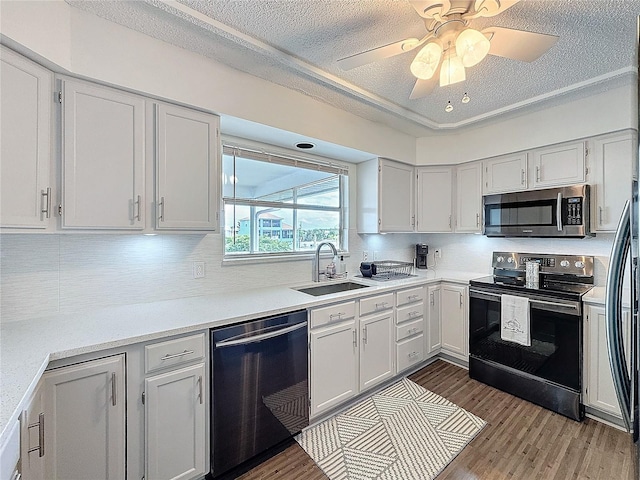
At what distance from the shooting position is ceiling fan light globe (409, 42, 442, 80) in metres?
1.41

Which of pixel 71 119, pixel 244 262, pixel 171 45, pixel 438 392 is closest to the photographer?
pixel 71 119

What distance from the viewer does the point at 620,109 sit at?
230cm

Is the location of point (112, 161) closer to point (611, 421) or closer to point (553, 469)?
point (553, 469)

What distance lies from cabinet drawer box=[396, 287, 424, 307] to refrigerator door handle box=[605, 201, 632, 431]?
1812mm

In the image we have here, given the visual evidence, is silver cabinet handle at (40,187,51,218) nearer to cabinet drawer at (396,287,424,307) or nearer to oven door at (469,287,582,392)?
cabinet drawer at (396,287,424,307)

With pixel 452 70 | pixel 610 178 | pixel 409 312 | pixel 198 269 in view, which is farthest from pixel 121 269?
pixel 610 178

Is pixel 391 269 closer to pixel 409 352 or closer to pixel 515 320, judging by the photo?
pixel 409 352

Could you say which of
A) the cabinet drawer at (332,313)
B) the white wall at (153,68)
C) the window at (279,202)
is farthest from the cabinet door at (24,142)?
the cabinet drawer at (332,313)

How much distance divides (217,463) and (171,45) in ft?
8.00

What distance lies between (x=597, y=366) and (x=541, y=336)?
36cm

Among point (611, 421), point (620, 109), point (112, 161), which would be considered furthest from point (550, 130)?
point (112, 161)

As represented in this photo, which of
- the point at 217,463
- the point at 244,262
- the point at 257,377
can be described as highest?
the point at 244,262

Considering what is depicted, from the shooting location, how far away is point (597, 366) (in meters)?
2.18

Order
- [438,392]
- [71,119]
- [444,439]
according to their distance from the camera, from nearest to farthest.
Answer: [71,119]
[444,439]
[438,392]
